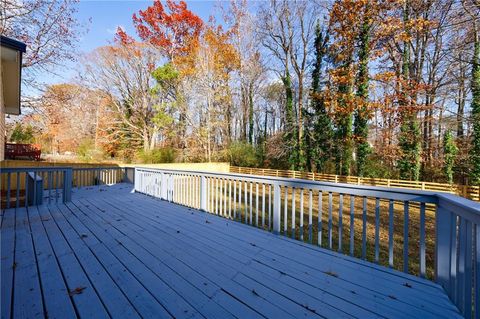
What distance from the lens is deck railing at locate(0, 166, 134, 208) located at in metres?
4.43

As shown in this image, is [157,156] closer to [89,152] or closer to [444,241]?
[89,152]

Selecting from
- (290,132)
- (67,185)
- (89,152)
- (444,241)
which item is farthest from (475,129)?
(89,152)

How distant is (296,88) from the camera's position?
17.2 meters

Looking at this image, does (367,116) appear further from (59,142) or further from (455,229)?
(59,142)

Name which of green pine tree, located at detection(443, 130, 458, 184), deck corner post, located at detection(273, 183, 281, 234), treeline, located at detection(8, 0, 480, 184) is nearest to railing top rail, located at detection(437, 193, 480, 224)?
deck corner post, located at detection(273, 183, 281, 234)

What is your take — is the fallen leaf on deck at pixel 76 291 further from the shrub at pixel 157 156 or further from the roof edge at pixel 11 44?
the shrub at pixel 157 156

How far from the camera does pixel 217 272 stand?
6.40 ft

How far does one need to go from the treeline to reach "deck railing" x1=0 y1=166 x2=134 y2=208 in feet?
11.9

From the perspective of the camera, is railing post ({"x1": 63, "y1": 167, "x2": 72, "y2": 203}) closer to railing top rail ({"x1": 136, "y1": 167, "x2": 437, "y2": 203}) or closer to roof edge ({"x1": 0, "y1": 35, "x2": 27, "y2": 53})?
roof edge ({"x1": 0, "y1": 35, "x2": 27, "y2": 53})

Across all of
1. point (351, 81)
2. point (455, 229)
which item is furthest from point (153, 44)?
point (455, 229)

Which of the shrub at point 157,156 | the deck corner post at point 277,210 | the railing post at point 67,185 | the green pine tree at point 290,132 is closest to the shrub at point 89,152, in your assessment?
the shrub at point 157,156

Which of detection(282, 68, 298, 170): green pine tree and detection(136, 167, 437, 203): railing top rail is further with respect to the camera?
detection(282, 68, 298, 170): green pine tree

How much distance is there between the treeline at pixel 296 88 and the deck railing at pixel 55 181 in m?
3.62

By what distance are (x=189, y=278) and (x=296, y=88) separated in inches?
682
